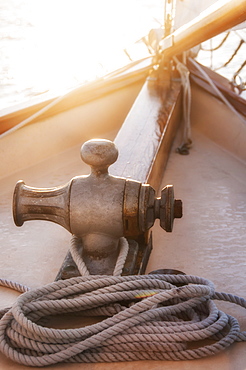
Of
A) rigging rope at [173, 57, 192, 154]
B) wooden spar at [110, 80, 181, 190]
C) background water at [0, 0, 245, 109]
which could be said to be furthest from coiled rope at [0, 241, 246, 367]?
background water at [0, 0, 245, 109]

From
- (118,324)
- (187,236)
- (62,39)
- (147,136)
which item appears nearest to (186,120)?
(147,136)

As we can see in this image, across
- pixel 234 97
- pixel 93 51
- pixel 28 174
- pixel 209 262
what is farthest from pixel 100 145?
pixel 93 51

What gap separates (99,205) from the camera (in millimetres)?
1204

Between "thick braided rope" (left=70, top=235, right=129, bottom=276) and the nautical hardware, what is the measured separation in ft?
0.09

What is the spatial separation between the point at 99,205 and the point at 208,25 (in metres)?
1.19

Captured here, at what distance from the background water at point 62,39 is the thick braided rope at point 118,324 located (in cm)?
203

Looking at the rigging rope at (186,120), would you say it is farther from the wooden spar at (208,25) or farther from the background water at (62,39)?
the background water at (62,39)

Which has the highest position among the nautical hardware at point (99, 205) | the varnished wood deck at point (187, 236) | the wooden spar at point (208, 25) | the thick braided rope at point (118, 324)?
the wooden spar at point (208, 25)

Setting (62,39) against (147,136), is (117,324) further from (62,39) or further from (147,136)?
(62,39)

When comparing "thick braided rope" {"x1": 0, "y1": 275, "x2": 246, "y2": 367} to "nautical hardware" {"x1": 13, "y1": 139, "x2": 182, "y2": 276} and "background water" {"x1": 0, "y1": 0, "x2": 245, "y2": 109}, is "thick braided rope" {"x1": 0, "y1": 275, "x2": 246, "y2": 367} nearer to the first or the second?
"nautical hardware" {"x1": 13, "y1": 139, "x2": 182, "y2": 276}

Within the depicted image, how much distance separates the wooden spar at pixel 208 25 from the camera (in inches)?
64.4

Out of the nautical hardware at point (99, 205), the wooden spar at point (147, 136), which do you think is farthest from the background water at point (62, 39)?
the nautical hardware at point (99, 205)

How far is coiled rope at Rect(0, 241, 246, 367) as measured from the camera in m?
1.00

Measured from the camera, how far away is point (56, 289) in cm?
111
